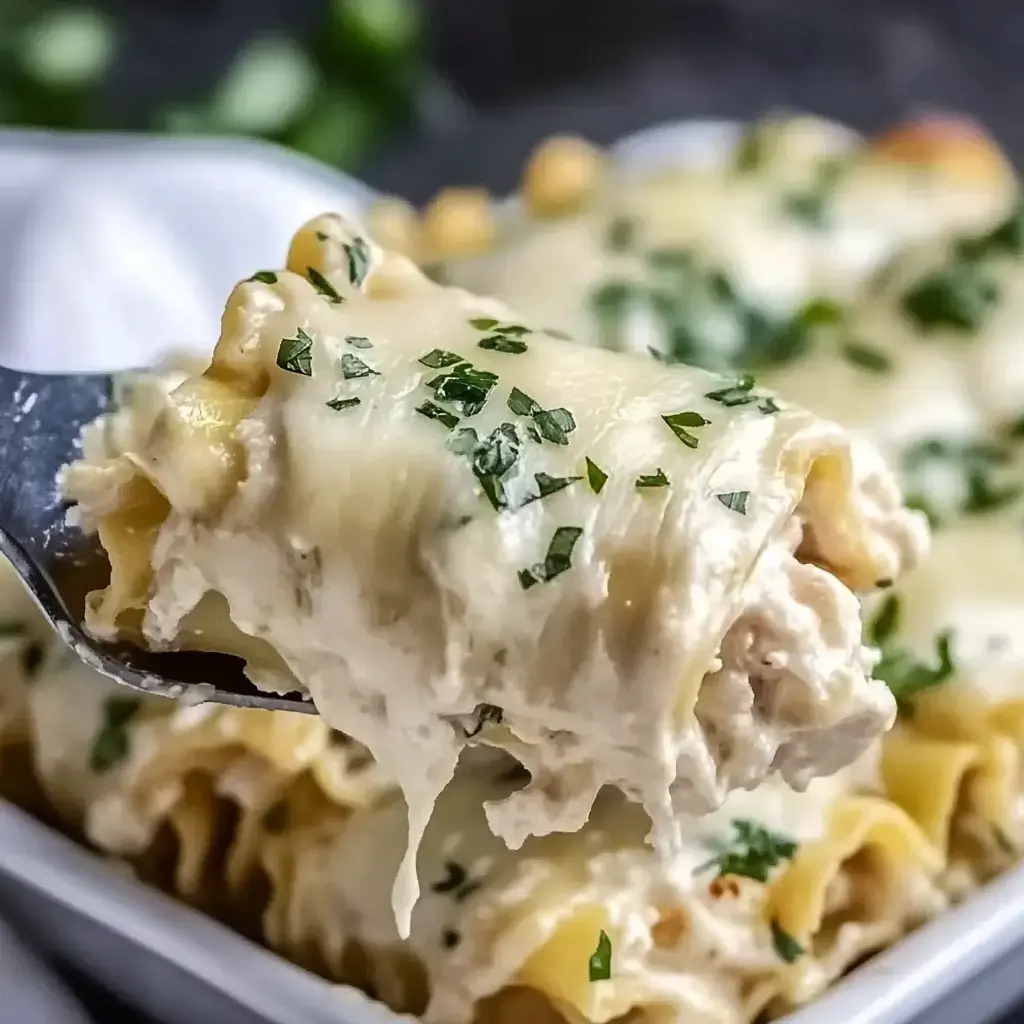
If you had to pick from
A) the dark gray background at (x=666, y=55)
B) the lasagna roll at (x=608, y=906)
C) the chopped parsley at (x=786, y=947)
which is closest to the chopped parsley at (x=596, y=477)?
the lasagna roll at (x=608, y=906)

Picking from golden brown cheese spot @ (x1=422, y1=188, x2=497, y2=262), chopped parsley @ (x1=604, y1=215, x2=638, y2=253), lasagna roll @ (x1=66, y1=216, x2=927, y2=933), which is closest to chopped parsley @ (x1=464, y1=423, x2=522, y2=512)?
lasagna roll @ (x1=66, y1=216, x2=927, y2=933)

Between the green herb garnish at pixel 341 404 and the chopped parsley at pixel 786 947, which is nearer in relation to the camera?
the green herb garnish at pixel 341 404

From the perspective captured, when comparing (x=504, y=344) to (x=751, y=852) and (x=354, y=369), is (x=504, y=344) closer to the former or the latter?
(x=354, y=369)

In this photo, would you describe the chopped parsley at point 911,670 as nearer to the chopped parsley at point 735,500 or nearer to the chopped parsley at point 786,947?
the chopped parsley at point 786,947

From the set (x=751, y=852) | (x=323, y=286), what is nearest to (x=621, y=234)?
(x=323, y=286)

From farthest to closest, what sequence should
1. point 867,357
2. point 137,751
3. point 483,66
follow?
point 483,66
point 867,357
point 137,751

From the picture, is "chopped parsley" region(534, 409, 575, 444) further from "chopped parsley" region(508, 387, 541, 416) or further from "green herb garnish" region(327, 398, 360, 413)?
"green herb garnish" region(327, 398, 360, 413)
